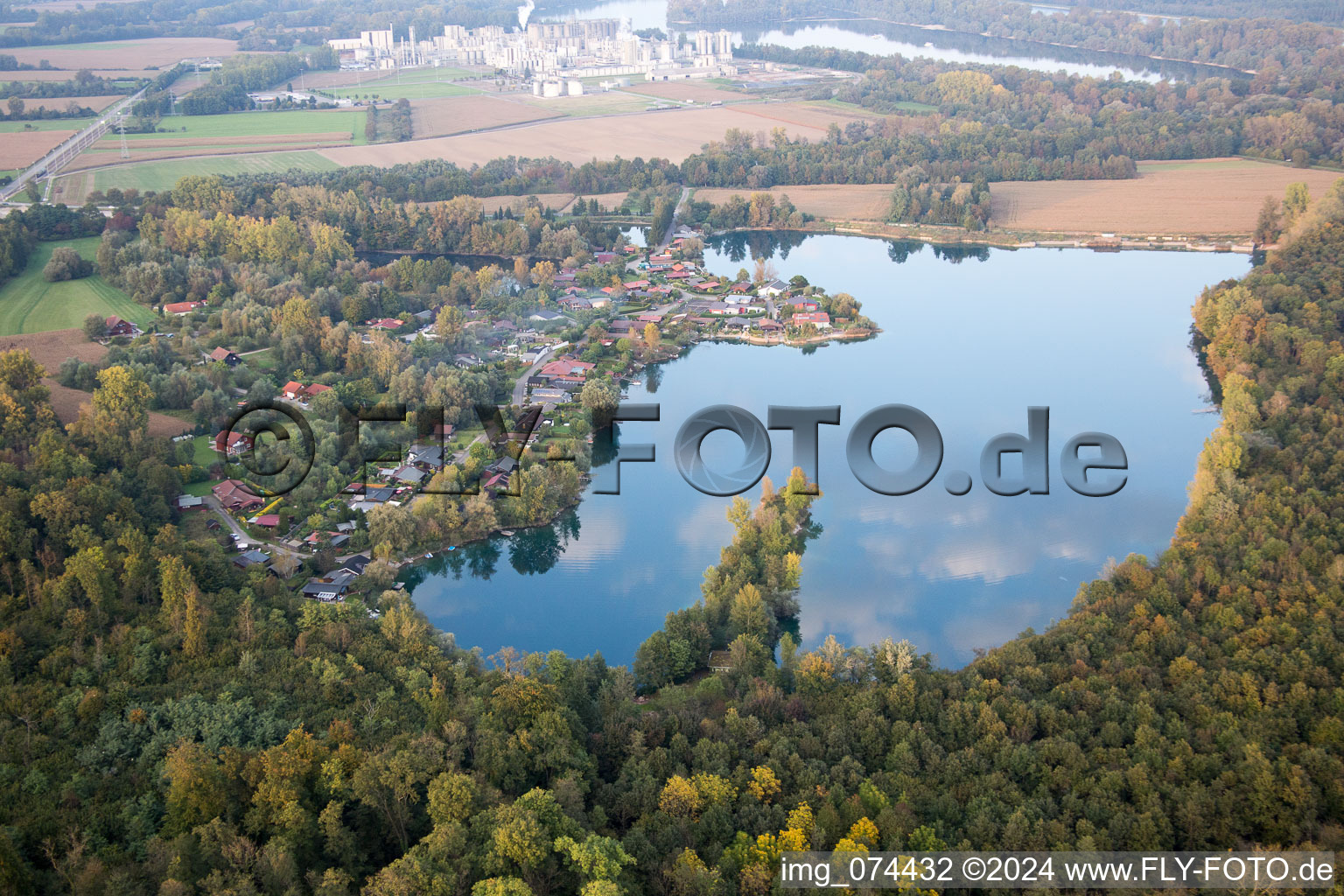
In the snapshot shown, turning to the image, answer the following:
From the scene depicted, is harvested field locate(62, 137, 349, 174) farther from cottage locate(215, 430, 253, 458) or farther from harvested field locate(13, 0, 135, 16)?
harvested field locate(13, 0, 135, 16)

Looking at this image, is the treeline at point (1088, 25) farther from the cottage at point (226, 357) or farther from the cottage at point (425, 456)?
the cottage at point (226, 357)

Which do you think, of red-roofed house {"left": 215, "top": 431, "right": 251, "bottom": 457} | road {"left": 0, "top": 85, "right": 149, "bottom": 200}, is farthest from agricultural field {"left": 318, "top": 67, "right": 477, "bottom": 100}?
red-roofed house {"left": 215, "top": 431, "right": 251, "bottom": 457}

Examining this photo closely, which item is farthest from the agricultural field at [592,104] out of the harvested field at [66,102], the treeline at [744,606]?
the treeline at [744,606]

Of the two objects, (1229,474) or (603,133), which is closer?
(1229,474)

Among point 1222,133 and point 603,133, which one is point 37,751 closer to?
point 603,133

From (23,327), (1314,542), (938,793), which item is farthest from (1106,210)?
(23,327)

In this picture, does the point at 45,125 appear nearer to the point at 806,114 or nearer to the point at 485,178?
the point at 485,178
